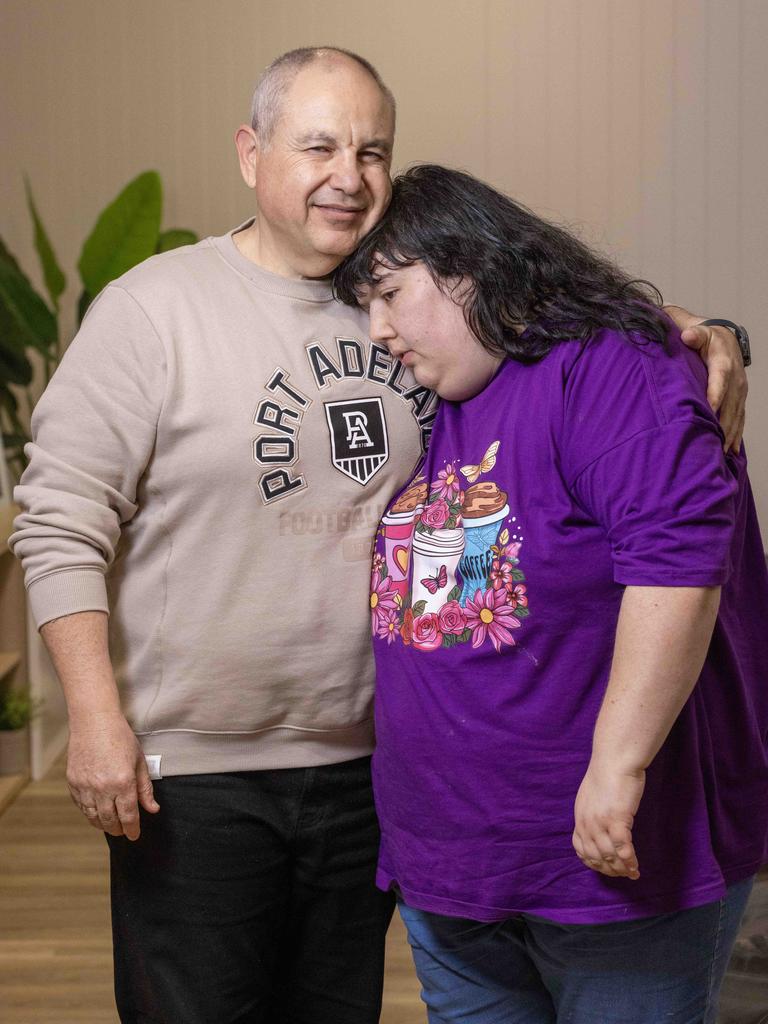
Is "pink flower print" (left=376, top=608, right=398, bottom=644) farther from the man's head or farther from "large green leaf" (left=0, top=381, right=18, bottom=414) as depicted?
"large green leaf" (left=0, top=381, right=18, bottom=414)

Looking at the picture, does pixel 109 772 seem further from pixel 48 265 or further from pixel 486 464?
pixel 48 265

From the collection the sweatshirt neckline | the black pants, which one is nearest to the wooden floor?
the black pants

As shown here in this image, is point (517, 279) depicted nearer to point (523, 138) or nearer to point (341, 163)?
point (341, 163)

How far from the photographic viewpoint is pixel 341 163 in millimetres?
1389

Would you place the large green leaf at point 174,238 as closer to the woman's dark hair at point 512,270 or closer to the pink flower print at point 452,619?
the woman's dark hair at point 512,270

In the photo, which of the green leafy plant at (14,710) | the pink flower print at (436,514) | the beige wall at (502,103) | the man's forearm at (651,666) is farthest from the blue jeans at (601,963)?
the beige wall at (502,103)

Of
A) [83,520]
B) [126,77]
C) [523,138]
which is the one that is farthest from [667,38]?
[83,520]

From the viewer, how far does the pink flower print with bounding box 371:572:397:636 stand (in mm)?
1389

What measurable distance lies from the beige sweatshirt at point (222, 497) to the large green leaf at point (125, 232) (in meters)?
2.37

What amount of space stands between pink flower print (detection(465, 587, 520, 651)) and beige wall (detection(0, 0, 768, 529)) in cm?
326

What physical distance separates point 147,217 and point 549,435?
2840 millimetres

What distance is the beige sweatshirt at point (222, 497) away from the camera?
137 centimetres

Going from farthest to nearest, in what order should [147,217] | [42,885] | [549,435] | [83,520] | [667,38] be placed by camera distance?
[667,38]
[147,217]
[42,885]
[83,520]
[549,435]

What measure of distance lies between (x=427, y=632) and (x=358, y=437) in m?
0.28
